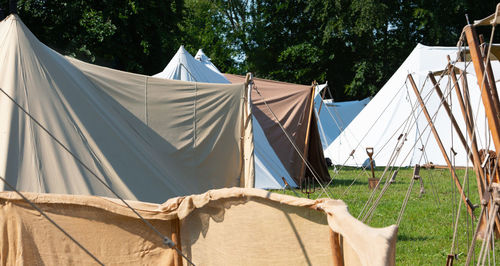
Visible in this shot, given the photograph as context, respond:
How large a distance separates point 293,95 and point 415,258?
662 cm

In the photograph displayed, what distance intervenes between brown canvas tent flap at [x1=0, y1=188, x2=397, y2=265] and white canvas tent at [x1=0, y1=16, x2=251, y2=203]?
99cm

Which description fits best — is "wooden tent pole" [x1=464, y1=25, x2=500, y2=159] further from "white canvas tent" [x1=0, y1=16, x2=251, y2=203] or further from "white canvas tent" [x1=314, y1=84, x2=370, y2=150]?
"white canvas tent" [x1=314, y1=84, x2=370, y2=150]

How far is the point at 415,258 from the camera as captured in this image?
15.6ft

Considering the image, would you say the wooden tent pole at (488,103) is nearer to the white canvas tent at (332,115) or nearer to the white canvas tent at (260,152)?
the white canvas tent at (260,152)

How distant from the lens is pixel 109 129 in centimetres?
552

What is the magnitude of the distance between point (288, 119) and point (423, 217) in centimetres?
460

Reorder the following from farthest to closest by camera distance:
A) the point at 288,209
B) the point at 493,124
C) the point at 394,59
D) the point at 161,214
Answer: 1. the point at 394,59
2. the point at 493,124
3. the point at 161,214
4. the point at 288,209

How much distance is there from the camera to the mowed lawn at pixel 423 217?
4875mm

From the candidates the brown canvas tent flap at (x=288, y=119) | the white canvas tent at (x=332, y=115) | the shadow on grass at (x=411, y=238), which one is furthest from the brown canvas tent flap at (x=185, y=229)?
the white canvas tent at (x=332, y=115)

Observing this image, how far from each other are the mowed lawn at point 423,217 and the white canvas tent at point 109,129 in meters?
A: 1.79

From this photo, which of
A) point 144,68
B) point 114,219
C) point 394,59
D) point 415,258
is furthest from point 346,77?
point 114,219

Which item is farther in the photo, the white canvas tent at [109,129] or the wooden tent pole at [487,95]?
the white canvas tent at [109,129]

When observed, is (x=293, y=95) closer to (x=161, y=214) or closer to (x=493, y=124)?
(x=493, y=124)

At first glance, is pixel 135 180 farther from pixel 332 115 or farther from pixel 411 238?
pixel 332 115
